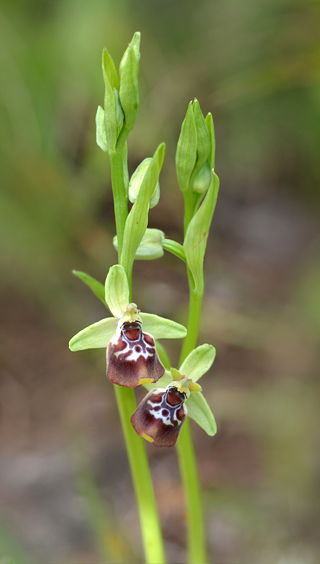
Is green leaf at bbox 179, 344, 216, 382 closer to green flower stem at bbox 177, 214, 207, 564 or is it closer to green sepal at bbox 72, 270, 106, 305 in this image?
green flower stem at bbox 177, 214, 207, 564

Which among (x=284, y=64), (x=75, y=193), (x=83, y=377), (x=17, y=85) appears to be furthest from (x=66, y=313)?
(x=284, y=64)

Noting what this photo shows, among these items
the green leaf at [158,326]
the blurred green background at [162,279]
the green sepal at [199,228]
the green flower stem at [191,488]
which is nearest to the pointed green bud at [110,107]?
the green sepal at [199,228]

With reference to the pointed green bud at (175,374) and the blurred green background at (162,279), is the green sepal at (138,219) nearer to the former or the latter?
the pointed green bud at (175,374)

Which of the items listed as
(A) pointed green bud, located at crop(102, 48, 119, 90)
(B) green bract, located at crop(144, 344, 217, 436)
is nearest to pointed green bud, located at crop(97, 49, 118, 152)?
(A) pointed green bud, located at crop(102, 48, 119, 90)

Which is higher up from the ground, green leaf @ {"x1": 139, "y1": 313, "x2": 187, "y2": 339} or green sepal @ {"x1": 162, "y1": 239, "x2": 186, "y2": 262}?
green sepal @ {"x1": 162, "y1": 239, "x2": 186, "y2": 262}

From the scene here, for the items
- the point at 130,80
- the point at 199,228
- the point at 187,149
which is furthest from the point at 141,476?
the point at 130,80

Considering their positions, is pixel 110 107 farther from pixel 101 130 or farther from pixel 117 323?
pixel 117 323

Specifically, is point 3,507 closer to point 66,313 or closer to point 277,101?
point 66,313

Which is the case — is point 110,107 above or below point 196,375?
above
